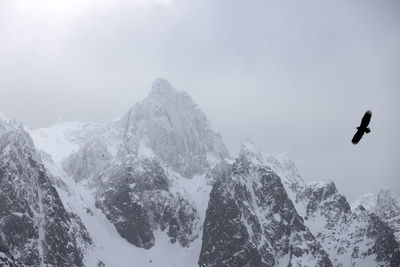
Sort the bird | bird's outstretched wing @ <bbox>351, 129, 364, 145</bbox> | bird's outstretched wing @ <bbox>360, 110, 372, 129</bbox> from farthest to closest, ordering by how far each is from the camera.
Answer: bird's outstretched wing @ <bbox>351, 129, 364, 145</bbox> < the bird < bird's outstretched wing @ <bbox>360, 110, 372, 129</bbox>

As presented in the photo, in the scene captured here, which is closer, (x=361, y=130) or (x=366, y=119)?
(x=366, y=119)

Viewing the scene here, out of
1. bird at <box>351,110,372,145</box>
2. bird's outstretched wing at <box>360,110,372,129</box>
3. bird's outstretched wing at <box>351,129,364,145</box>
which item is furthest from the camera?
bird's outstretched wing at <box>351,129,364,145</box>

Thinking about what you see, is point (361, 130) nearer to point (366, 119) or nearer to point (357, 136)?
point (357, 136)

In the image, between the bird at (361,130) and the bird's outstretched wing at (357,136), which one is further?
the bird's outstretched wing at (357,136)

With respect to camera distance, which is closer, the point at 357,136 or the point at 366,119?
the point at 366,119

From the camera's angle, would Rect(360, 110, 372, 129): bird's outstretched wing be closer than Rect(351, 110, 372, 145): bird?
Yes

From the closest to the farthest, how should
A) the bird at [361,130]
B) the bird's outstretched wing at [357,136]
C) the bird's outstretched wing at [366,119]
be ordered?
the bird's outstretched wing at [366,119], the bird at [361,130], the bird's outstretched wing at [357,136]

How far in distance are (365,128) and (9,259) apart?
149 meters

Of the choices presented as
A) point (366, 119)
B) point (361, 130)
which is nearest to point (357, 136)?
point (361, 130)

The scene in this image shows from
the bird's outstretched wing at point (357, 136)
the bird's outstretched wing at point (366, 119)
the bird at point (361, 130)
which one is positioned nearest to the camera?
the bird's outstretched wing at point (366, 119)

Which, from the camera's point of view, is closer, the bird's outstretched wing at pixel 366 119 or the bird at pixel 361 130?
the bird's outstretched wing at pixel 366 119

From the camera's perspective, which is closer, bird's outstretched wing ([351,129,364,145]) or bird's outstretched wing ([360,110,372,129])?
bird's outstretched wing ([360,110,372,129])

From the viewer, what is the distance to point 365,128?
40.3 m

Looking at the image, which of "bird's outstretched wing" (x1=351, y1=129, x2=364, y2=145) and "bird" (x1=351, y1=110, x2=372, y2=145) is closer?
"bird" (x1=351, y1=110, x2=372, y2=145)
